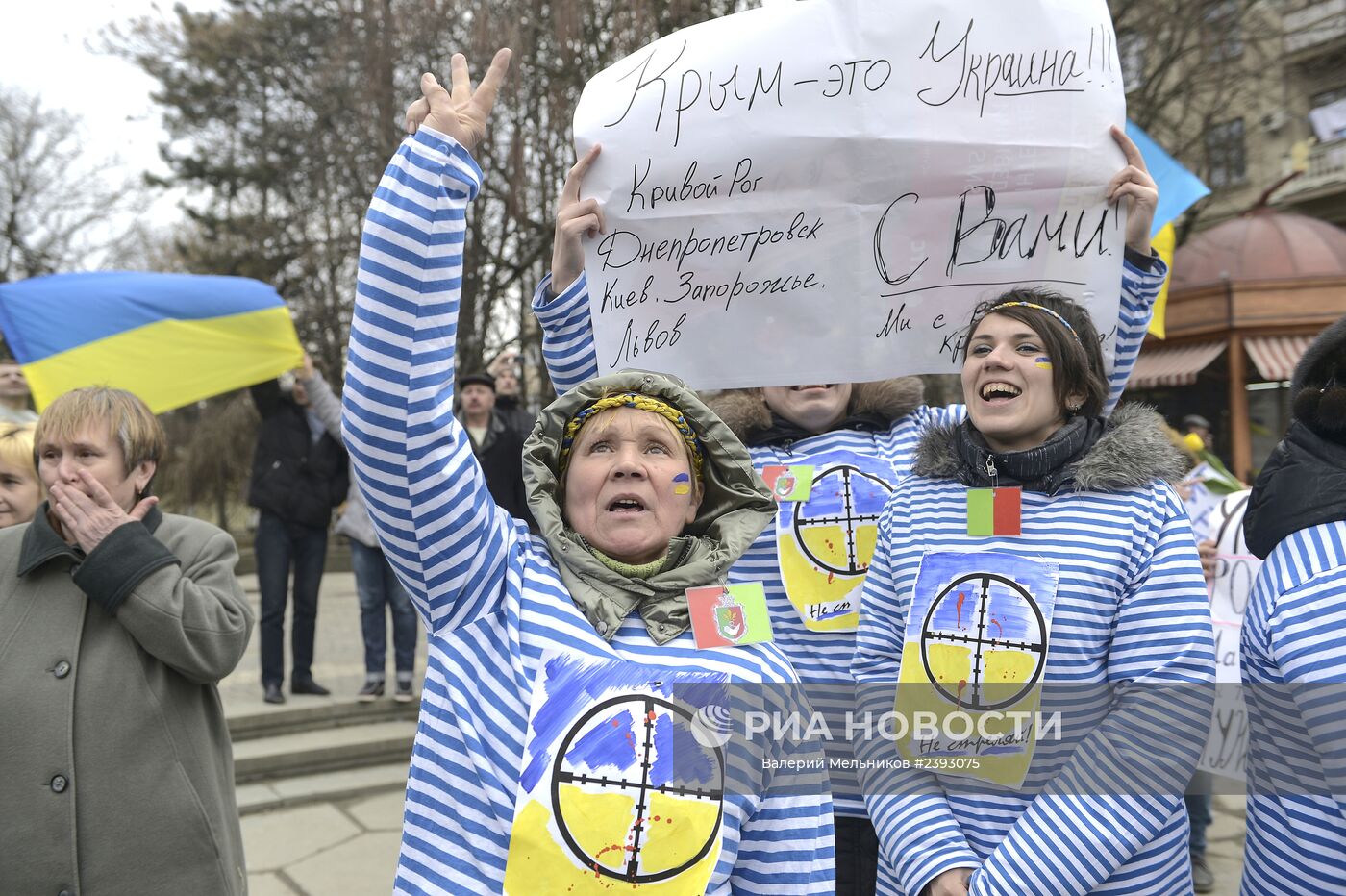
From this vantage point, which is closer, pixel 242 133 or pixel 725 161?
pixel 725 161

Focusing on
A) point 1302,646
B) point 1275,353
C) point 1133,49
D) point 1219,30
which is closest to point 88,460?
point 1302,646

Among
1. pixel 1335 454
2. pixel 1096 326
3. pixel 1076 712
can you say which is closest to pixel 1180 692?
pixel 1076 712

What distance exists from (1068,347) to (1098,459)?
248mm

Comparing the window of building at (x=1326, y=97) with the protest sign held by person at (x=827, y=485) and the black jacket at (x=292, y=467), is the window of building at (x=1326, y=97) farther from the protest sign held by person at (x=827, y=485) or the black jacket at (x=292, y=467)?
the protest sign held by person at (x=827, y=485)

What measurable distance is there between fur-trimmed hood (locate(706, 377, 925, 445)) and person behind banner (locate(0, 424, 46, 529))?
1806 millimetres

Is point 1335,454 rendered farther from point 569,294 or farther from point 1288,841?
point 569,294

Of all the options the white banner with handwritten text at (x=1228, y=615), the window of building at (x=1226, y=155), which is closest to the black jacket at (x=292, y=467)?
the white banner with handwritten text at (x=1228, y=615)

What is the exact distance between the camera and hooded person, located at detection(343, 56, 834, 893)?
141 cm

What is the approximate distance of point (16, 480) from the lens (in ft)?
8.71

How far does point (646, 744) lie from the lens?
1472 mm

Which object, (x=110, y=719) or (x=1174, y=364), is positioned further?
(x=1174, y=364)

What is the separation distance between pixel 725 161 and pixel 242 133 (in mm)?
17015

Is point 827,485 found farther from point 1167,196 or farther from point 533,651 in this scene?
point 1167,196

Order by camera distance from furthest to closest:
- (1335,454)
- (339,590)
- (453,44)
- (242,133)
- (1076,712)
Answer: (242,133) < (339,590) < (453,44) < (1076,712) < (1335,454)
